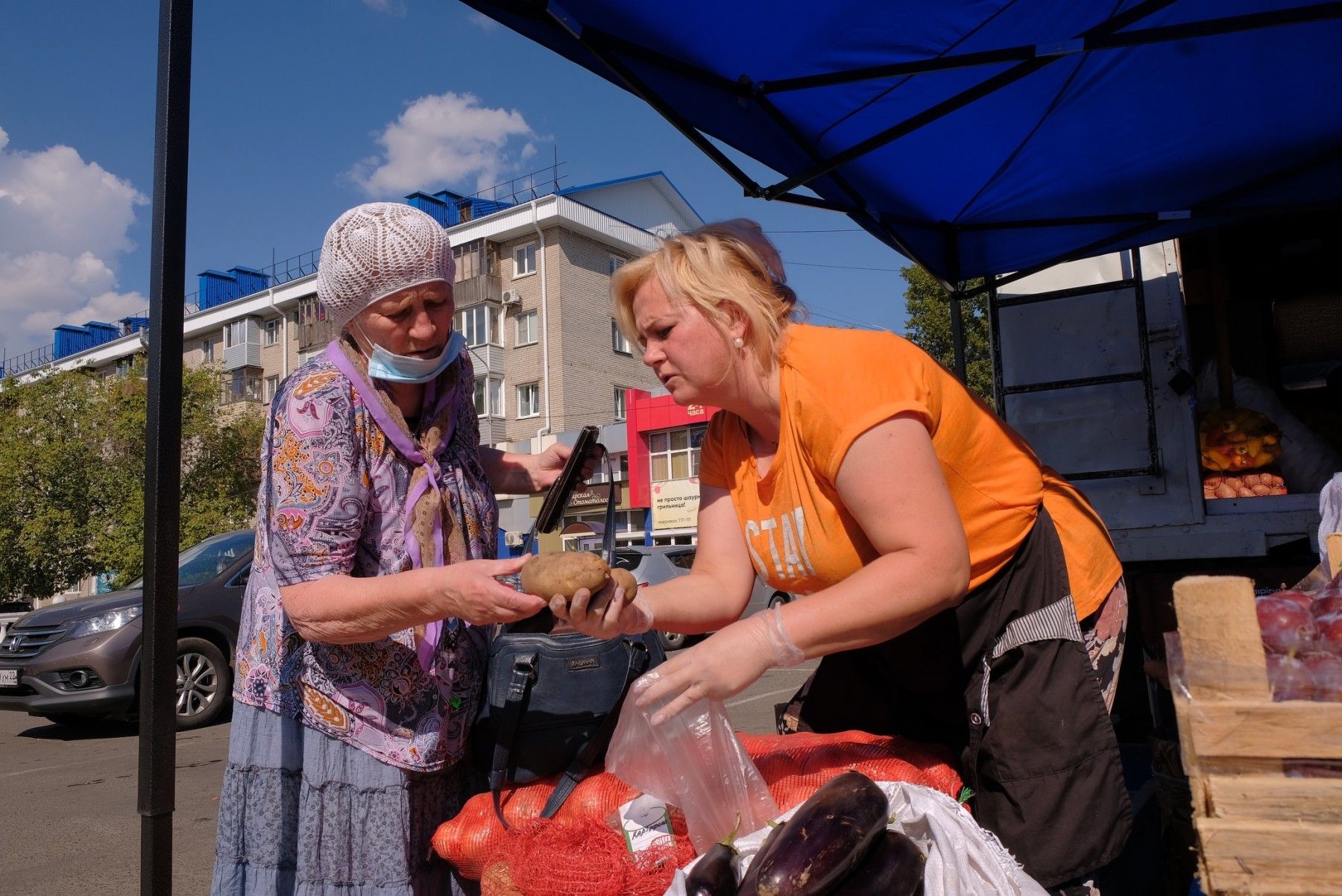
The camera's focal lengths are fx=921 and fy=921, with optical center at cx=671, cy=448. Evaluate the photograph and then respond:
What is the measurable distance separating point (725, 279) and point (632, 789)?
3.73 feet

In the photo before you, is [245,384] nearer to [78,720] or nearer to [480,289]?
[480,289]

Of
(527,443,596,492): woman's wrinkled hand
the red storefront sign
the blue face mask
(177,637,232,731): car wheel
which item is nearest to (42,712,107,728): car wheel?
(177,637,232,731): car wheel

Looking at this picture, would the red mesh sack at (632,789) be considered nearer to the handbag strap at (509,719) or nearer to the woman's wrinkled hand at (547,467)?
the handbag strap at (509,719)

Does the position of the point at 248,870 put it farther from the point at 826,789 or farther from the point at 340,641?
the point at 826,789

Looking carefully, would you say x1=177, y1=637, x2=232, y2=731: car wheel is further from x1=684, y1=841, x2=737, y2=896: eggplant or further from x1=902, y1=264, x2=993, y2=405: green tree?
x1=902, y1=264, x2=993, y2=405: green tree

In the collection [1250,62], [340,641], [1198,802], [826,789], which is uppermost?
[1250,62]

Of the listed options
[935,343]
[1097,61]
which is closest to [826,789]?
[1097,61]

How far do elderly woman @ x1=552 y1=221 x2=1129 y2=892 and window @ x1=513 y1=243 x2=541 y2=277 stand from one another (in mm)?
33448

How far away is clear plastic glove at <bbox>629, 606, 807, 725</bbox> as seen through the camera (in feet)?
5.32

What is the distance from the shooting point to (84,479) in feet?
85.7

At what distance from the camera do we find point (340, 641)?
185cm

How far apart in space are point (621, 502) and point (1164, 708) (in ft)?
101

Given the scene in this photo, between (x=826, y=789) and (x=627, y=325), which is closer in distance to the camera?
(x=826, y=789)

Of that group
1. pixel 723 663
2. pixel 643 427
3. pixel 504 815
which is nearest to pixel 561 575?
pixel 723 663
